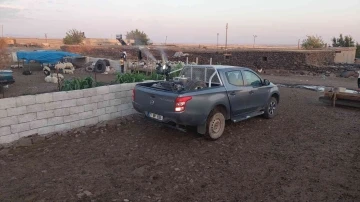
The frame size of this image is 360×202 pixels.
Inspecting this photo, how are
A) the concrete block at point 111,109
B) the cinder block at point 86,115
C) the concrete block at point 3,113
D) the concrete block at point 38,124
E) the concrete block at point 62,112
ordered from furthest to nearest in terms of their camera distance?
the concrete block at point 111,109, the cinder block at point 86,115, the concrete block at point 62,112, the concrete block at point 38,124, the concrete block at point 3,113

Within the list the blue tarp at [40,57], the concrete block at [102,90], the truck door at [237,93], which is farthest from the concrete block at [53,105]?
the blue tarp at [40,57]

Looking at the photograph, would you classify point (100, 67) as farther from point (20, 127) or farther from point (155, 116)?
point (155, 116)

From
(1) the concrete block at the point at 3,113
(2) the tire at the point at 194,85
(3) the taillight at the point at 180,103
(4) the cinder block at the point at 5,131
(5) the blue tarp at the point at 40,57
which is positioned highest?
(5) the blue tarp at the point at 40,57

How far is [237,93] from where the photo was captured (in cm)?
696

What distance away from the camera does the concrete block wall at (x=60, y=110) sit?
571 cm

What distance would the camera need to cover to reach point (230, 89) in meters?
6.79

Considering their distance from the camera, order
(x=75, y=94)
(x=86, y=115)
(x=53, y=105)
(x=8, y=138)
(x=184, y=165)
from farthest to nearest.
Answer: (x=86, y=115) < (x=75, y=94) < (x=53, y=105) < (x=8, y=138) < (x=184, y=165)

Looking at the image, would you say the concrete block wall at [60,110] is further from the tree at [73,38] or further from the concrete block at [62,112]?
the tree at [73,38]

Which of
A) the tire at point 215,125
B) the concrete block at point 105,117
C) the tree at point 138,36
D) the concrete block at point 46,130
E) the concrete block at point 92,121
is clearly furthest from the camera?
the tree at point 138,36

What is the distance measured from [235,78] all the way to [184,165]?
9.67 ft

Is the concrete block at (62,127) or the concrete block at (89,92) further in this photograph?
the concrete block at (89,92)

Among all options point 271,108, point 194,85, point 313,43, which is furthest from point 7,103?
point 313,43

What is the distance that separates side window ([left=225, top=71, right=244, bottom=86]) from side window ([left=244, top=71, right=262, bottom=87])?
0.22 meters

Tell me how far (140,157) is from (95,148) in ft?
3.39
